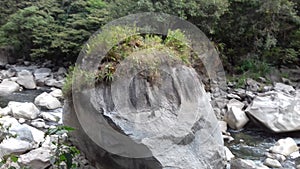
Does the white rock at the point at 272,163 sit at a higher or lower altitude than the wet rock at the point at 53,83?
higher

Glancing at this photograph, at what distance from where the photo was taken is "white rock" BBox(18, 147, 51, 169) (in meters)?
2.87

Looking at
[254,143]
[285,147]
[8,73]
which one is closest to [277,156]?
[285,147]

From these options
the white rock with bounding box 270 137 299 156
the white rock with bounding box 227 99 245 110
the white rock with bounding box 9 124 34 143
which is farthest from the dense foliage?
the white rock with bounding box 9 124 34 143

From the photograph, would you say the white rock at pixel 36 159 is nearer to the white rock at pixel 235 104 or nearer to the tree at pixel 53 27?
the white rock at pixel 235 104

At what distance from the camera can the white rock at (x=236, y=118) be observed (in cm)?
472

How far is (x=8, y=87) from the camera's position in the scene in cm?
685

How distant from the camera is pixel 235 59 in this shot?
7.91 meters

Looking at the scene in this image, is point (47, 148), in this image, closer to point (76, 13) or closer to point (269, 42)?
point (269, 42)

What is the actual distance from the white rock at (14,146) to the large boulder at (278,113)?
9.26ft

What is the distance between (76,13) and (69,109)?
6.63 meters

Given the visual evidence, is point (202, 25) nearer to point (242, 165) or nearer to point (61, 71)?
point (61, 71)

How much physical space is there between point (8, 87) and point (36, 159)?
A: 4363mm

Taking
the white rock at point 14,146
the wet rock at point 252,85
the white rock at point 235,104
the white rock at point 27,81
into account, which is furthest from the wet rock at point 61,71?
the white rock at point 14,146

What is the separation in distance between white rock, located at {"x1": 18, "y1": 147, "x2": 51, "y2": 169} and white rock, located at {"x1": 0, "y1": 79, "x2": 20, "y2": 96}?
3.93 metres
